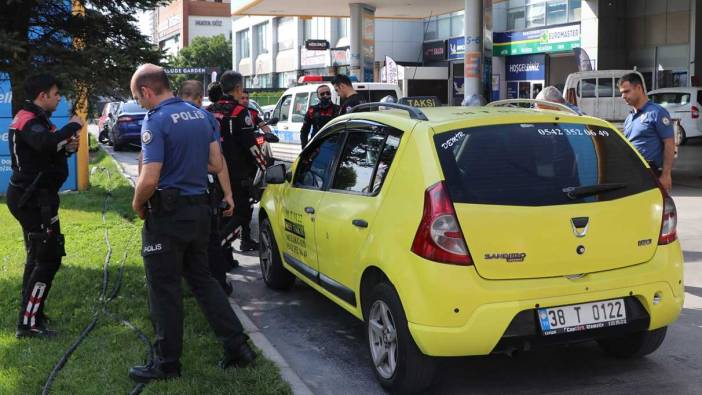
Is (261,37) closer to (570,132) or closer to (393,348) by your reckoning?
(570,132)

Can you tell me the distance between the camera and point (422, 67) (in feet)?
148

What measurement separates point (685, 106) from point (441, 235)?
22510mm

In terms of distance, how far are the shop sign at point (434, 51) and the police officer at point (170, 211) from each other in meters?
42.4

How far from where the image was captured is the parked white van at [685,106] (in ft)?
78.2

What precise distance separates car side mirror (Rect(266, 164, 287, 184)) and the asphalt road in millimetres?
1056

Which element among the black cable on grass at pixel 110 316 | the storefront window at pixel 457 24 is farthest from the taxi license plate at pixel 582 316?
the storefront window at pixel 457 24

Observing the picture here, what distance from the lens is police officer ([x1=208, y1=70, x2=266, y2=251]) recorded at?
7129mm

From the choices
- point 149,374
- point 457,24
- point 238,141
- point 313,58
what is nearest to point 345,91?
point 238,141

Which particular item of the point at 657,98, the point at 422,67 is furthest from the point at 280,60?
the point at 657,98

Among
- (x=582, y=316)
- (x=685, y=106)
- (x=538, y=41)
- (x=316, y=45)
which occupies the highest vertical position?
(x=538, y=41)

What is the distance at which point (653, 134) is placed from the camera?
6.88m

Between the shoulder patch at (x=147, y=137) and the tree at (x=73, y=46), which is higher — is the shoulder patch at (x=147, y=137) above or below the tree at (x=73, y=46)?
below

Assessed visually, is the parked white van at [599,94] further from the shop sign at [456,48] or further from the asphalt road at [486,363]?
the shop sign at [456,48]

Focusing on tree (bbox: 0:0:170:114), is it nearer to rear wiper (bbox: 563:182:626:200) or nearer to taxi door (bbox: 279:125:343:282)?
taxi door (bbox: 279:125:343:282)
